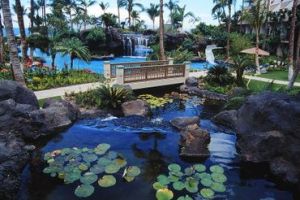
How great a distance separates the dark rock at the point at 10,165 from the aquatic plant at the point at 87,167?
1.98ft

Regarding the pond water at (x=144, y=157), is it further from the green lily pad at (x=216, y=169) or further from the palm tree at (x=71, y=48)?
the palm tree at (x=71, y=48)

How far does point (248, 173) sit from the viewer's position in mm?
7285

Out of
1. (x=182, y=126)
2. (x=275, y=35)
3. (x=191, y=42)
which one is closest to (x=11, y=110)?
(x=182, y=126)

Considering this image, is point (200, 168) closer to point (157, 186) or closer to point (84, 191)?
point (157, 186)

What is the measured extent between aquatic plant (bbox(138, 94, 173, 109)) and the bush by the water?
3965 millimetres

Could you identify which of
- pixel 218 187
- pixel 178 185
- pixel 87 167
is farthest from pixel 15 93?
pixel 218 187

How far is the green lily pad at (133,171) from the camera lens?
21.9 feet

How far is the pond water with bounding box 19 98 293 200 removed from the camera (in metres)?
6.06

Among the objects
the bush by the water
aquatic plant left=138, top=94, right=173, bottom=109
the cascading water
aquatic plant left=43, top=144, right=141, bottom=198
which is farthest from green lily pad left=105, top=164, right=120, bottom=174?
the cascading water

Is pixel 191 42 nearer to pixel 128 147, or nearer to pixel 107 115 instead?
pixel 107 115

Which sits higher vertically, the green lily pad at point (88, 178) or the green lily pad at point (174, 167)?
the green lily pad at point (88, 178)

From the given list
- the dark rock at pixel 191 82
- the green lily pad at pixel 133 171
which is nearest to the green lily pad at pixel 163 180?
the green lily pad at pixel 133 171

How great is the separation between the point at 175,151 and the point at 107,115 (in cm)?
418

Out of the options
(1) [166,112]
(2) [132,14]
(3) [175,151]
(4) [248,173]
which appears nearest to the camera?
(4) [248,173]
